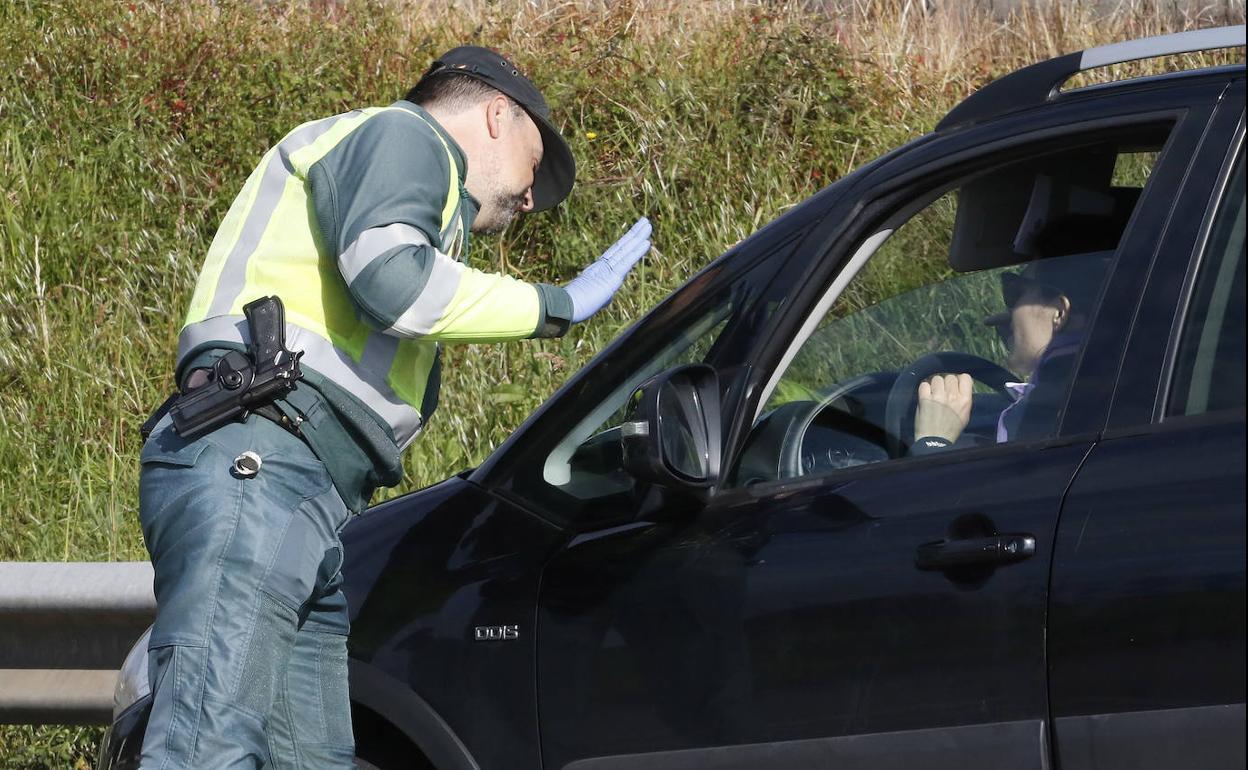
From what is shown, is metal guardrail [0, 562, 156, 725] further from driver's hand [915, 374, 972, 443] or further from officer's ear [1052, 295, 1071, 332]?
officer's ear [1052, 295, 1071, 332]

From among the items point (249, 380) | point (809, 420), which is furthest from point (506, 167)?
point (809, 420)

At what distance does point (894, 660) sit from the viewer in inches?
80.9

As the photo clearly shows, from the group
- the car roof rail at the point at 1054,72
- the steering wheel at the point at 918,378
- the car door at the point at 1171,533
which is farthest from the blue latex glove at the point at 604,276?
the car door at the point at 1171,533

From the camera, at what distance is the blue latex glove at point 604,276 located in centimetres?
287

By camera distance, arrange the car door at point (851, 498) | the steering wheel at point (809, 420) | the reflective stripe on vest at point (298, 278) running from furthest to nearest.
Result: the reflective stripe on vest at point (298, 278) < the steering wheel at point (809, 420) < the car door at point (851, 498)

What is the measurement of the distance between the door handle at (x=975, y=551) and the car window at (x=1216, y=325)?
0.86 feet

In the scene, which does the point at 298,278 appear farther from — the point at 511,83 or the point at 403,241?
the point at 511,83

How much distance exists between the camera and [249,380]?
8.42 feet

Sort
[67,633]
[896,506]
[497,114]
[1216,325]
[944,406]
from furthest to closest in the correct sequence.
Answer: [67,633], [497,114], [944,406], [896,506], [1216,325]

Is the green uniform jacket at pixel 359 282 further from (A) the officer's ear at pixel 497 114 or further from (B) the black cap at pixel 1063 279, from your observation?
(B) the black cap at pixel 1063 279

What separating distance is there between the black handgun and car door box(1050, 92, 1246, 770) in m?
1.35

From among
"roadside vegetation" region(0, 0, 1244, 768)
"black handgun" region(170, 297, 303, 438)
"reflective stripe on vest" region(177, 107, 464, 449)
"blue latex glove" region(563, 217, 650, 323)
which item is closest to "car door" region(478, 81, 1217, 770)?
"blue latex glove" region(563, 217, 650, 323)

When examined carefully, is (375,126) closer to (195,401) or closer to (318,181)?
(318,181)

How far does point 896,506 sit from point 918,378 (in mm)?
338
